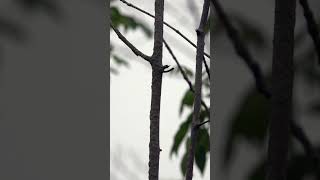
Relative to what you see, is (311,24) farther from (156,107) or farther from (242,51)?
(156,107)

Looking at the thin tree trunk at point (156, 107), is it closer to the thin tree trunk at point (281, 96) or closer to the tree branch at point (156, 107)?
the tree branch at point (156, 107)

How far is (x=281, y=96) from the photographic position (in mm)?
345

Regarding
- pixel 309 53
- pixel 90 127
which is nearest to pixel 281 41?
pixel 309 53

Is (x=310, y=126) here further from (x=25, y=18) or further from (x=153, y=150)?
(x=25, y=18)

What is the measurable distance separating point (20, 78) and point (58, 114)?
0.15 feet

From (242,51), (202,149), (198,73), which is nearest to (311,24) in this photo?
(242,51)

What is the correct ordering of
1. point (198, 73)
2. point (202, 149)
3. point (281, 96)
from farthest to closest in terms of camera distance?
point (202, 149)
point (198, 73)
point (281, 96)

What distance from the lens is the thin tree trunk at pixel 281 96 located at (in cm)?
34

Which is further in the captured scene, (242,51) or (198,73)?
(198,73)

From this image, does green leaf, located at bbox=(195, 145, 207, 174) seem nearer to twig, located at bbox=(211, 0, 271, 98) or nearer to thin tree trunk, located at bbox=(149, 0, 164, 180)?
thin tree trunk, located at bbox=(149, 0, 164, 180)

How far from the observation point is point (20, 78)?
508mm

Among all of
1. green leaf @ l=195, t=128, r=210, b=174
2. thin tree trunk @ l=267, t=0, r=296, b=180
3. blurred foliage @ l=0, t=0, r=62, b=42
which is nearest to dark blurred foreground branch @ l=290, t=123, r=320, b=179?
thin tree trunk @ l=267, t=0, r=296, b=180

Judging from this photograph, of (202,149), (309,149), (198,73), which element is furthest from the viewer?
(202,149)

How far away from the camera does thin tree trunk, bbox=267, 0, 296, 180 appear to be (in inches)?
13.5
